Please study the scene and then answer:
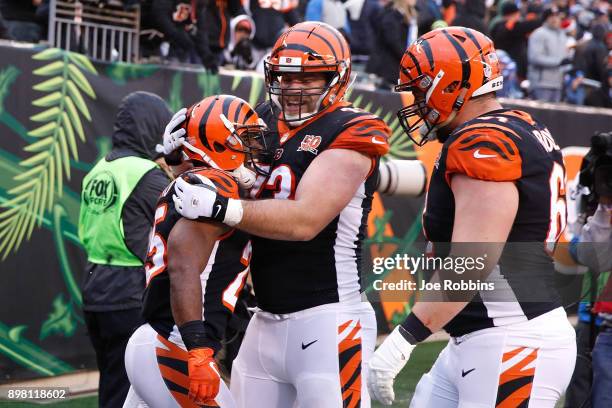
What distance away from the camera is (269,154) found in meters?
3.66

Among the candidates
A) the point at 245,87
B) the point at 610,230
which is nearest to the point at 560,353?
the point at 610,230

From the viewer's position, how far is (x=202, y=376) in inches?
132

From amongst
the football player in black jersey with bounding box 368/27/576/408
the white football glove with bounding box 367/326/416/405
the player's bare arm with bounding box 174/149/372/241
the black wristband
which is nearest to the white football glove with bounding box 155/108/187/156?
the player's bare arm with bounding box 174/149/372/241

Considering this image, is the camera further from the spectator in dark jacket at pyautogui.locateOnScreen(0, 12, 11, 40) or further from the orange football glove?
the spectator in dark jacket at pyautogui.locateOnScreen(0, 12, 11, 40)

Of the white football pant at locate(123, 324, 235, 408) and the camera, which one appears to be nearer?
the white football pant at locate(123, 324, 235, 408)

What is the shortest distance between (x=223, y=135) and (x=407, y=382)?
391cm

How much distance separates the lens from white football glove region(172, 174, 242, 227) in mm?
3236

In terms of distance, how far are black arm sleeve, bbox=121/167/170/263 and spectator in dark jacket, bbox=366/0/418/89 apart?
528 centimetres

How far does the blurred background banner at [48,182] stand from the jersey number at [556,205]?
3092mm

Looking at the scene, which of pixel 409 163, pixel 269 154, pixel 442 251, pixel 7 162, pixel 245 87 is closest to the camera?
pixel 442 251

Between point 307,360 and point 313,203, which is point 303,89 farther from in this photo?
point 307,360

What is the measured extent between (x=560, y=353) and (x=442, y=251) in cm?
52

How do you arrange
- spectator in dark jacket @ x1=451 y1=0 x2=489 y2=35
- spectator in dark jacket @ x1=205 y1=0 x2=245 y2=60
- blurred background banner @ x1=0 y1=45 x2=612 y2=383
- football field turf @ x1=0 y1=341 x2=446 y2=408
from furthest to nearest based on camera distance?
spectator in dark jacket @ x1=451 y1=0 x2=489 y2=35
spectator in dark jacket @ x1=205 y1=0 x2=245 y2=60
blurred background banner @ x1=0 y1=45 x2=612 y2=383
football field turf @ x1=0 y1=341 x2=446 y2=408

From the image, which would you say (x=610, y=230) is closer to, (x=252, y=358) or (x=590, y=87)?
(x=252, y=358)
